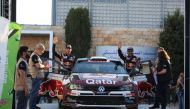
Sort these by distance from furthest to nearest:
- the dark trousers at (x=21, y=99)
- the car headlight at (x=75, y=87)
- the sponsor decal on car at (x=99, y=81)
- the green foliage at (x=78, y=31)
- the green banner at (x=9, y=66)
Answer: the green foliage at (x=78, y=31) → the sponsor decal on car at (x=99, y=81) → the car headlight at (x=75, y=87) → the dark trousers at (x=21, y=99) → the green banner at (x=9, y=66)

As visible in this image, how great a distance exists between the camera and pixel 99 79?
12656mm

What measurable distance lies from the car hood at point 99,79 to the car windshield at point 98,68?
0.49 m

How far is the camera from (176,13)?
26188mm

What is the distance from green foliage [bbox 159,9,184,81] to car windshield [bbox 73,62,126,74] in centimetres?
1110

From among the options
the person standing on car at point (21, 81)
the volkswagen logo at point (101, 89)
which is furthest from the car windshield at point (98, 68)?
the person standing on car at point (21, 81)

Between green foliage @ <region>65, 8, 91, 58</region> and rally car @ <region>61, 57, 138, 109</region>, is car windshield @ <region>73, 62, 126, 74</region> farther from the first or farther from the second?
green foliage @ <region>65, 8, 91, 58</region>

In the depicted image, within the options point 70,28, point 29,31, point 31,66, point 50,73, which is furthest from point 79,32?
point 31,66

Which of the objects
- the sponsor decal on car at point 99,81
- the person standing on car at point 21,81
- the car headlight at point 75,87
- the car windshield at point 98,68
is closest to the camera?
the person standing on car at point 21,81

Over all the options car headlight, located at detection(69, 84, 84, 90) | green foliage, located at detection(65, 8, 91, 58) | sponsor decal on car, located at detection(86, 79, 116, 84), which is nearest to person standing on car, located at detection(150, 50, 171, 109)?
sponsor decal on car, located at detection(86, 79, 116, 84)

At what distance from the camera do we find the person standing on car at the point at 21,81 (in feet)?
38.2

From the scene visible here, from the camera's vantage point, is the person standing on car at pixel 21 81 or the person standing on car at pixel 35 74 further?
the person standing on car at pixel 35 74

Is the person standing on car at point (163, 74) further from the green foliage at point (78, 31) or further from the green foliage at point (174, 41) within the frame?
the green foliage at point (78, 31)

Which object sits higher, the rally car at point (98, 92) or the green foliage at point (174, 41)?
the green foliage at point (174, 41)

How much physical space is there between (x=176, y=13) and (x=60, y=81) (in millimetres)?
13476
